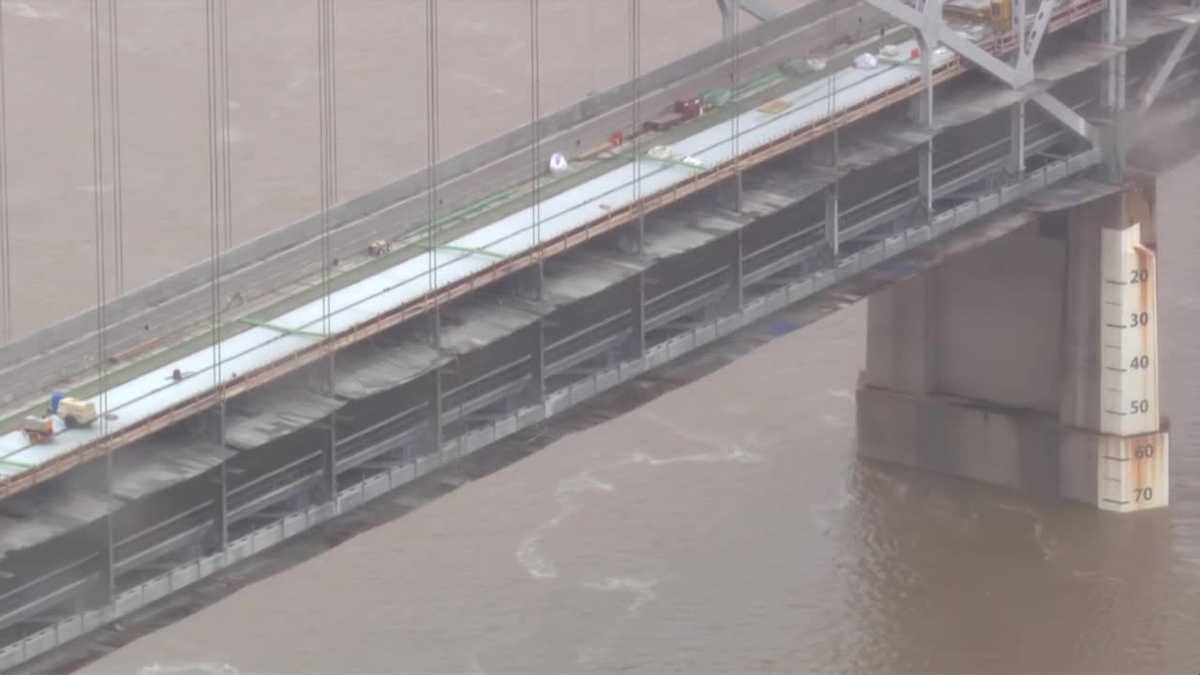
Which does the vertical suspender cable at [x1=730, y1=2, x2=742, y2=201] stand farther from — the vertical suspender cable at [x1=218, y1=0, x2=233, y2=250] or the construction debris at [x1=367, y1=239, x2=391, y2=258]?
the vertical suspender cable at [x1=218, y1=0, x2=233, y2=250]

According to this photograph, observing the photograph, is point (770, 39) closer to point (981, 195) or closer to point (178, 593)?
point (981, 195)

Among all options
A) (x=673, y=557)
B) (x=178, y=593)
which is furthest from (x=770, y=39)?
(x=178, y=593)

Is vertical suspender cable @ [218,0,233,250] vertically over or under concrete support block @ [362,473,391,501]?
over

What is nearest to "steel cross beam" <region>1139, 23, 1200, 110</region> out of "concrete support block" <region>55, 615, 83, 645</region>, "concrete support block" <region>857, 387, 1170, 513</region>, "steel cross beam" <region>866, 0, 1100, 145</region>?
"steel cross beam" <region>866, 0, 1100, 145</region>

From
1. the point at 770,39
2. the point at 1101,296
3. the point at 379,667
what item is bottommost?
the point at 379,667

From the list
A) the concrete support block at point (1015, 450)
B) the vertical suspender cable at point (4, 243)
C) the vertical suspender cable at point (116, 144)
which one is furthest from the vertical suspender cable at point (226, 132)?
the concrete support block at point (1015, 450)
